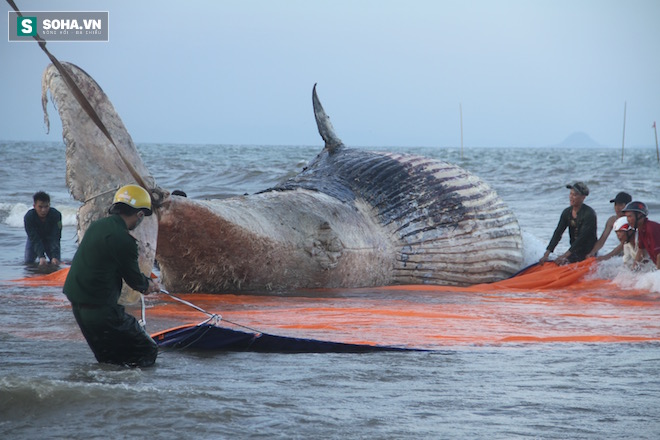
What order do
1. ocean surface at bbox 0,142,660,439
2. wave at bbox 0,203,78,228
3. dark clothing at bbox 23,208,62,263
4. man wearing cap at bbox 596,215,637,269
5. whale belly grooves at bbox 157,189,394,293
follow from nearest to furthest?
1. ocean surface at bbox 0,142,660,439
2. whale belly grooves at bbox 157,189,394,293
3. man wearing cap at bbox 596,215,637,269
4. dark clothing at bbox 23,208,62,263
5. wave at bbox 0,203,78,228

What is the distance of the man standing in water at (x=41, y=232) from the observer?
38.4ft

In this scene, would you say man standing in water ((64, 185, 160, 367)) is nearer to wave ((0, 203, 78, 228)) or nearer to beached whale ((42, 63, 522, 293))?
beached whale ((42, 63, 522, 293))

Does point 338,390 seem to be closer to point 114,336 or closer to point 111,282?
point 114,336

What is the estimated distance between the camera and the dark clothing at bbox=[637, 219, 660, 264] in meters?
9.44

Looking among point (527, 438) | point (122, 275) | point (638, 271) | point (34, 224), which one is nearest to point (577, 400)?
point (527, 438)

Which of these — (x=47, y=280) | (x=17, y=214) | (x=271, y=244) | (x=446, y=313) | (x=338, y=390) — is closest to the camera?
(x=338, y=390)

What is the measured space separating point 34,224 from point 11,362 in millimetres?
6913

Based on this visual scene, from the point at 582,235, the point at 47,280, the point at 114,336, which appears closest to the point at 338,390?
the point at 114,336

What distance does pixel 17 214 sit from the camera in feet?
58.8

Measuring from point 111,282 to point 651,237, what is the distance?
6.41 metres

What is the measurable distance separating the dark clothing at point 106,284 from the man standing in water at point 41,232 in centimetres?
678

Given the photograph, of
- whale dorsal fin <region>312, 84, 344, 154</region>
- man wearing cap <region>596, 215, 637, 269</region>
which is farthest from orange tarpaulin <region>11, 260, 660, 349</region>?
whale dorsal fin <region>312, 84, 344, 154</region>

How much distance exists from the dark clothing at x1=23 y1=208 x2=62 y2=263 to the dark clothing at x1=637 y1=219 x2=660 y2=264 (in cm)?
747

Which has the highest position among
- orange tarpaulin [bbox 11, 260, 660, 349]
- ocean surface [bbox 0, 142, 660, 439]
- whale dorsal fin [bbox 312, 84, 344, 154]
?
whale dorsal fin [bbox 312, 84, 344, 154]
